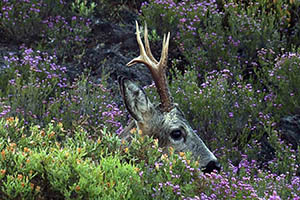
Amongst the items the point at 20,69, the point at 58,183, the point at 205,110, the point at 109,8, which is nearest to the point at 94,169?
the point at 58,183

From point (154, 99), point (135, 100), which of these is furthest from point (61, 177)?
point (154, 99)

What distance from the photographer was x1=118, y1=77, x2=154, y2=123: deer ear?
5.30 meters

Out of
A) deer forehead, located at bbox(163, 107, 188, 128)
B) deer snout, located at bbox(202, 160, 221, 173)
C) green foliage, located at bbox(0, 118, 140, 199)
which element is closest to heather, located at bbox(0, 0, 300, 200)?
green foliage, located at bbox(0, 118, 140, 199)

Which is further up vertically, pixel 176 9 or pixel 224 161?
pixel 176 9

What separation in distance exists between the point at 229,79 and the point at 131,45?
6.62 ft

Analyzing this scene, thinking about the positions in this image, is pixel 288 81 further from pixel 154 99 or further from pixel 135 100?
pixel 135 100

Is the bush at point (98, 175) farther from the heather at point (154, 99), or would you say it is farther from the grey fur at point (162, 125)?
the grey fur at point (162, 125)

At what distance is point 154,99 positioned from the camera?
23.8 feet

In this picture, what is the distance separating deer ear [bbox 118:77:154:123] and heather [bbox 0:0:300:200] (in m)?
0.25

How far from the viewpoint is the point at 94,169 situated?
149 inches

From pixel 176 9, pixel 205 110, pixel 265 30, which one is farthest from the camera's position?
pixel 176 9

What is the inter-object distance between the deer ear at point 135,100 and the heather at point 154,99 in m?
0.25

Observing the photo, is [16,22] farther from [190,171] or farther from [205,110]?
[190,171]

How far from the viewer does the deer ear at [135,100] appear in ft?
17.4
